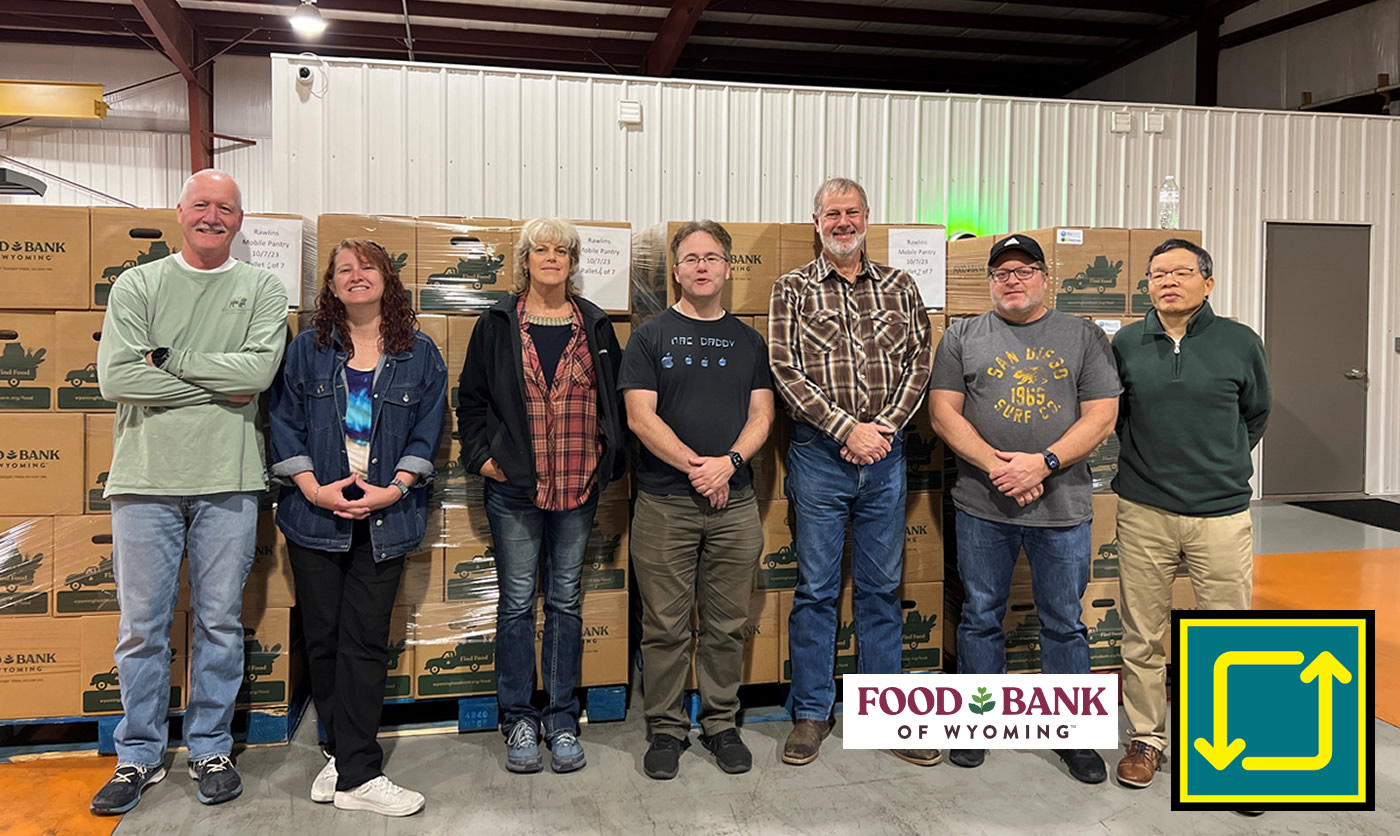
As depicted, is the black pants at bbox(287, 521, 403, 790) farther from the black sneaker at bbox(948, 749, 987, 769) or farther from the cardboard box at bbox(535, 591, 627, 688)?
the black sneaker at bbox(948, 749, 987, 769)

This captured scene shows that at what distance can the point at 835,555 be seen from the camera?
2861 millimetres

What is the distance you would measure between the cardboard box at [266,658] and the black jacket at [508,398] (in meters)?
0.92

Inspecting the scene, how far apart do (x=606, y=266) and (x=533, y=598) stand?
120 centimetres

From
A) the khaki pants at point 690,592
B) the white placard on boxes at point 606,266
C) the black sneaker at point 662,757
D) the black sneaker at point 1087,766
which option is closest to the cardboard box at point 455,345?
the white placard on boxes at point 606,266

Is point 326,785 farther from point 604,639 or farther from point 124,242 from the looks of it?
point 124,242

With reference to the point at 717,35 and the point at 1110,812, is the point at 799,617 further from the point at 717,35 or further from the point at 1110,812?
the point at 717,35

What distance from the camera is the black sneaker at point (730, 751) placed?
2752 millimetres

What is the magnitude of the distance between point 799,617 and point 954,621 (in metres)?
0.94

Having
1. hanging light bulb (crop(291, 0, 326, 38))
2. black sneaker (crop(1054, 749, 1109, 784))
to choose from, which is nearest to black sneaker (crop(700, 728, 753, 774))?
black sneaker (crop(1054, 749, 1109, 784))

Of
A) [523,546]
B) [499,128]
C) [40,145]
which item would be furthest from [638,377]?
[40,145]

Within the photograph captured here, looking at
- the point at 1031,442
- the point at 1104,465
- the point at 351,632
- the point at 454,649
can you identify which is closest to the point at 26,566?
the point at 351,632

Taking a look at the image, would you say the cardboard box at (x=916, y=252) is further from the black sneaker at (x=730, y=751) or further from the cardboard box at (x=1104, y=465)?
the black sneaker at (x=730, y=751)

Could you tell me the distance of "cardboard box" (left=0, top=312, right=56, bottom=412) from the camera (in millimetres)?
2812

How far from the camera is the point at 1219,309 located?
6973 mm
